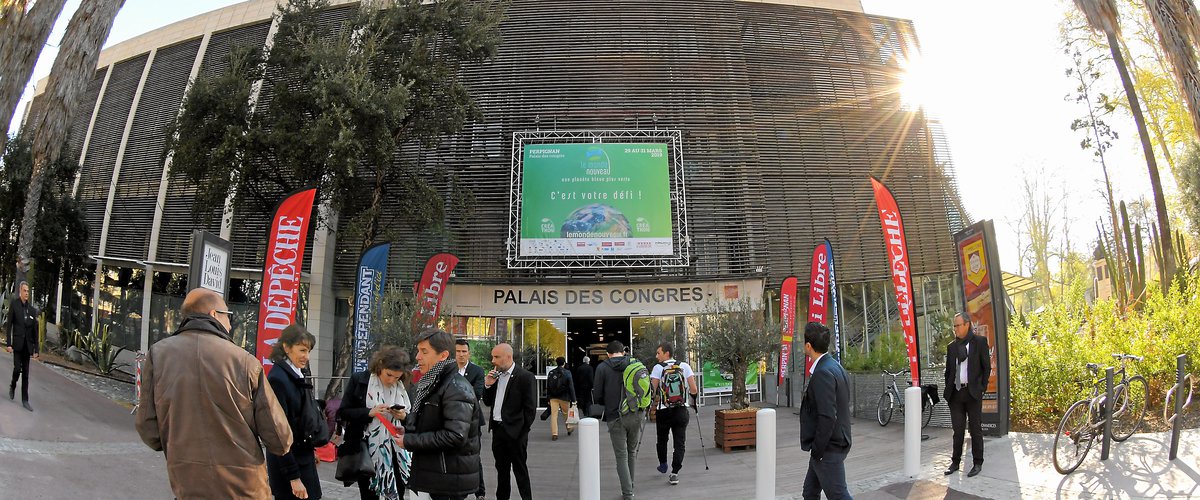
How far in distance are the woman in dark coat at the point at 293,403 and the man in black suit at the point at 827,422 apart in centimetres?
335

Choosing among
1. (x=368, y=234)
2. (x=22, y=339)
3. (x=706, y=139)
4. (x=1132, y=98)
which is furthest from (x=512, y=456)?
(x=706, y=139)

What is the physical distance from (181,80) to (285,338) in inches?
972

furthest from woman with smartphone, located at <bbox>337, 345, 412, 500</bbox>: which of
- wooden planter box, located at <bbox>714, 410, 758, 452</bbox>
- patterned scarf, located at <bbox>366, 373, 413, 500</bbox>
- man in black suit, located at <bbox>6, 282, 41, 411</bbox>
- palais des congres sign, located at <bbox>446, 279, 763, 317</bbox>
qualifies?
palais des congres sign, located at <bbox>446, 279, 763, 317</bbox>

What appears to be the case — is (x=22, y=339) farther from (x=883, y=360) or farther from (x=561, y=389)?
(x=883, y=360)

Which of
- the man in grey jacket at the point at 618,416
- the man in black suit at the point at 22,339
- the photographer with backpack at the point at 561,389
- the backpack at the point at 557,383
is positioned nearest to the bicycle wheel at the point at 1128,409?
the man in grey jacket at the point at 618,416

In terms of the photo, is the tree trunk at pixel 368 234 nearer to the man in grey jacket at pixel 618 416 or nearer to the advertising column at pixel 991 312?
the man in grey jacket at pixel 618 416

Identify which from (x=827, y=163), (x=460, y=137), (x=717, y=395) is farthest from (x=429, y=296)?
(x=827, y=163)

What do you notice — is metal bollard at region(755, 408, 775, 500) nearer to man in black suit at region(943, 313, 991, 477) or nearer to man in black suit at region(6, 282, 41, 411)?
man in black suit at region(943, 313, 991, 477)

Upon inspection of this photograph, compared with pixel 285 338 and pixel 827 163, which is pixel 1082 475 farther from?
pixel 827 163

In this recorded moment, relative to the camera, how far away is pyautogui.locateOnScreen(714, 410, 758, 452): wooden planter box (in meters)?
10.9

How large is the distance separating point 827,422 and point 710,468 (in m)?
4.99

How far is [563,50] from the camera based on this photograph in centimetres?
2272

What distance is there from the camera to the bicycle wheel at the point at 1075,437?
676cm

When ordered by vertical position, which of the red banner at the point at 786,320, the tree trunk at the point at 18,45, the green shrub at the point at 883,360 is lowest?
the green shrub at the point at 883,360
